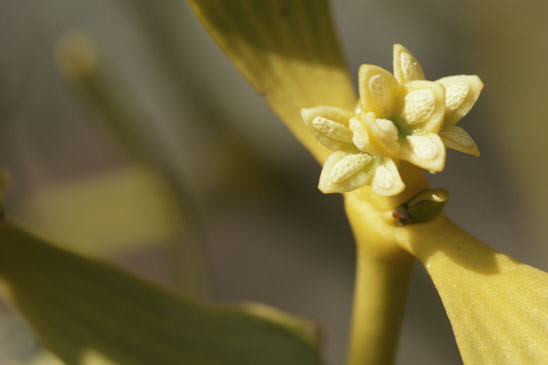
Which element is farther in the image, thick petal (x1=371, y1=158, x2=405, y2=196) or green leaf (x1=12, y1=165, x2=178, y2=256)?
green leaf (x1=12, y1=165, x2=178, y2=256)

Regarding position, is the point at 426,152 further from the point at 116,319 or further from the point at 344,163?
the point at 116,319

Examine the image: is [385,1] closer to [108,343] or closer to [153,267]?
[108,343]

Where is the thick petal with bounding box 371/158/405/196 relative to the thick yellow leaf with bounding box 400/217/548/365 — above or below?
above

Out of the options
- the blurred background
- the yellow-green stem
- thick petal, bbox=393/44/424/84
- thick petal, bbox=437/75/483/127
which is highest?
thick petal, bbox=393/44/424/84

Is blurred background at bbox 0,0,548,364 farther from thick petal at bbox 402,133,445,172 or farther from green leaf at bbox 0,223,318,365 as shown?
thick petal at bbox 402,133,445,172

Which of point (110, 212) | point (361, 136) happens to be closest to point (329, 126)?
point (361, 136)

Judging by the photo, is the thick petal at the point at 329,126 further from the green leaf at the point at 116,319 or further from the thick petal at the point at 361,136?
the green leaf at the point at 116,319

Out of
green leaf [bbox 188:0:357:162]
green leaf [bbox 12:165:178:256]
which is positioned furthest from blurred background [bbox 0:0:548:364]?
green leaf [bbox 188:0:357:162]
